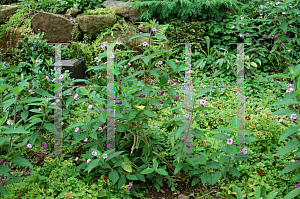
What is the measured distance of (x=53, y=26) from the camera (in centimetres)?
516

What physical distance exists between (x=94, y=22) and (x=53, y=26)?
0.86 metres

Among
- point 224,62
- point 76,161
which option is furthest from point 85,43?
point 76,161

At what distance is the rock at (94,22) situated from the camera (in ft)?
16.5

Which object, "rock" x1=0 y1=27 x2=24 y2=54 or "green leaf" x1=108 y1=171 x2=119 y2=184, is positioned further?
"rock" x1=0 y1=27 x2=24 y2=54

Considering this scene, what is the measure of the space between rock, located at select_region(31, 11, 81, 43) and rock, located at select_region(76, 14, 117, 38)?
0.84 feet

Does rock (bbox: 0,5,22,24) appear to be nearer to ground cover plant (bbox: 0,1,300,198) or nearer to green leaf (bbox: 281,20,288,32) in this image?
ground cover plant (bbox: 0,1,300,198)

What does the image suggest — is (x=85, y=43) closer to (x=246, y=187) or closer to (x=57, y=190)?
(x=57, y=190)

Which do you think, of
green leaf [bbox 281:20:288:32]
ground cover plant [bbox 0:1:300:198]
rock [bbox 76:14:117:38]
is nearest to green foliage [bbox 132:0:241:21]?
rock [bbox 76:14:117:38]

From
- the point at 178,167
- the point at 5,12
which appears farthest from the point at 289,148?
the point at 5,12

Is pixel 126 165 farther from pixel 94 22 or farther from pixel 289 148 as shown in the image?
pixel 94 22

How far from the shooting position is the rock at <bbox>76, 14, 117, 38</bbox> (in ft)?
16.5

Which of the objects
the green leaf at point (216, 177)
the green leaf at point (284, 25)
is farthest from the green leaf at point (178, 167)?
the green leaf at point (284, 25)

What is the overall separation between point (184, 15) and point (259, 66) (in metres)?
1.84

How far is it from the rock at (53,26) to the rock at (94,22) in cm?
26
